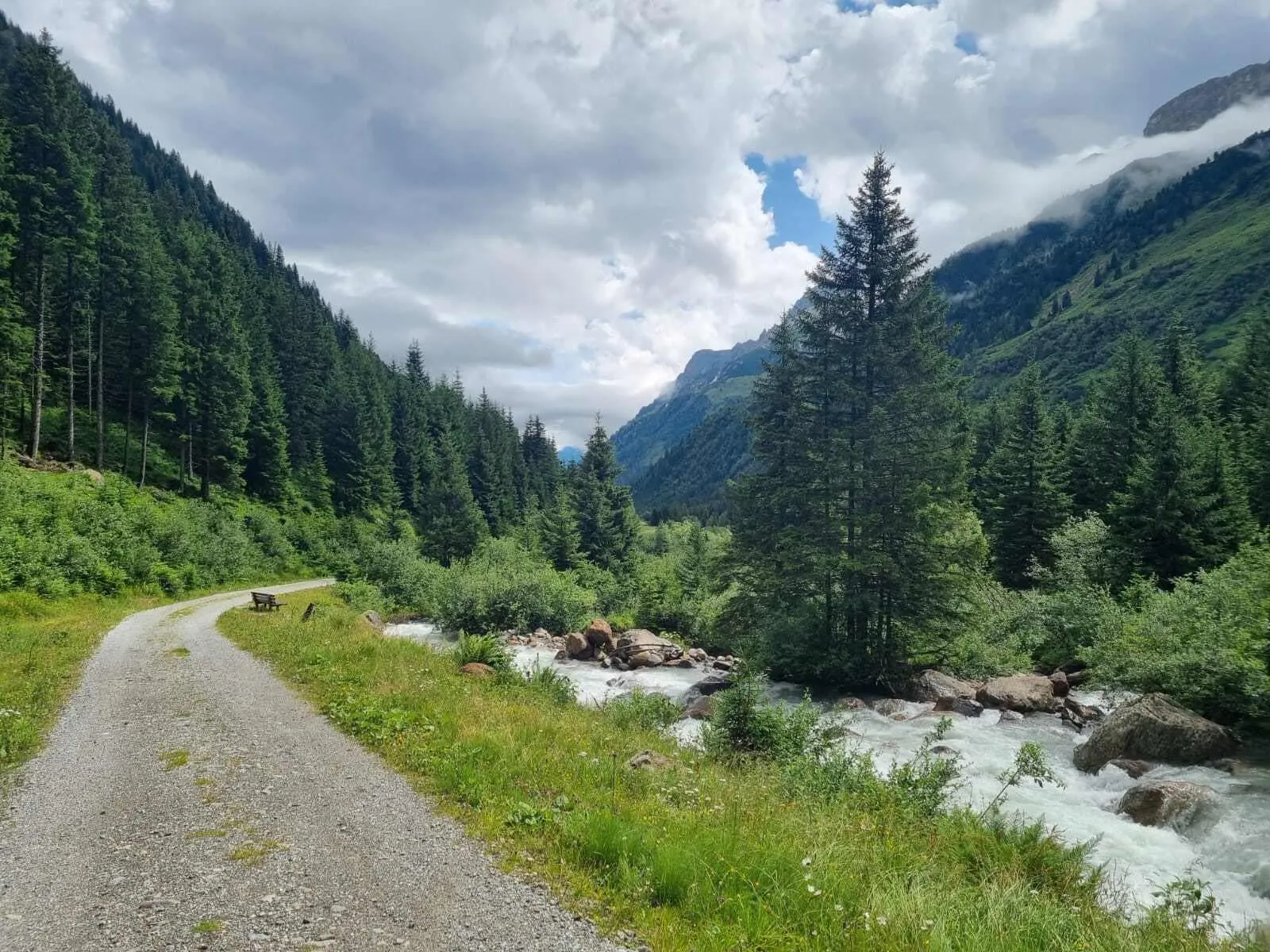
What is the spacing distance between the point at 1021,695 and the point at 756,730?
444 inches

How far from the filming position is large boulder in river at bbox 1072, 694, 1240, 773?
509 inches

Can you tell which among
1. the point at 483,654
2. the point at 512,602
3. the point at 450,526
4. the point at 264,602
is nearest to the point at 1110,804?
the point at 483,654

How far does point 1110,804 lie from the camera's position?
1141 centimetres

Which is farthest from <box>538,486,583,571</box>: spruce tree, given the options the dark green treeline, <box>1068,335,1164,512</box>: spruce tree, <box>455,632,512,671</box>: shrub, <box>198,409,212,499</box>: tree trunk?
<box>1068,335,1164,512</box>: spruce tree

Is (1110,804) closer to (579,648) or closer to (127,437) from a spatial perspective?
(579,648)

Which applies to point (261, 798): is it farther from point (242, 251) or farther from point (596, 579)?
point (242, 251)

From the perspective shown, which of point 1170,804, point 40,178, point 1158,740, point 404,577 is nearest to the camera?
point 1170,804

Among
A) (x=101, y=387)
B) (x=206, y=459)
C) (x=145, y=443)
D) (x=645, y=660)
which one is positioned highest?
(x=101, y=387)

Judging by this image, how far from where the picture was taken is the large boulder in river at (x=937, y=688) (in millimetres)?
19250

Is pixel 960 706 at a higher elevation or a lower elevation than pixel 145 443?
lower

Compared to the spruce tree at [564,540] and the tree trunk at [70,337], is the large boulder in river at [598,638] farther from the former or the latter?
the tree trunk at [70,337]

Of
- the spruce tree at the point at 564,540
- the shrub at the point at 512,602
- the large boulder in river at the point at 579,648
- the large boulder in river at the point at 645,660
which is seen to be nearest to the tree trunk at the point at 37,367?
the shrub at the point at 512,602

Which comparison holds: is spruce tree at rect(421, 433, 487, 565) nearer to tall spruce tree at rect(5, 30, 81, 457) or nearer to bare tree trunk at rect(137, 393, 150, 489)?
bare tree trunk at rect(137, 393, 150, 489)

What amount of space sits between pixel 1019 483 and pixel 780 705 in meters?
37.0
